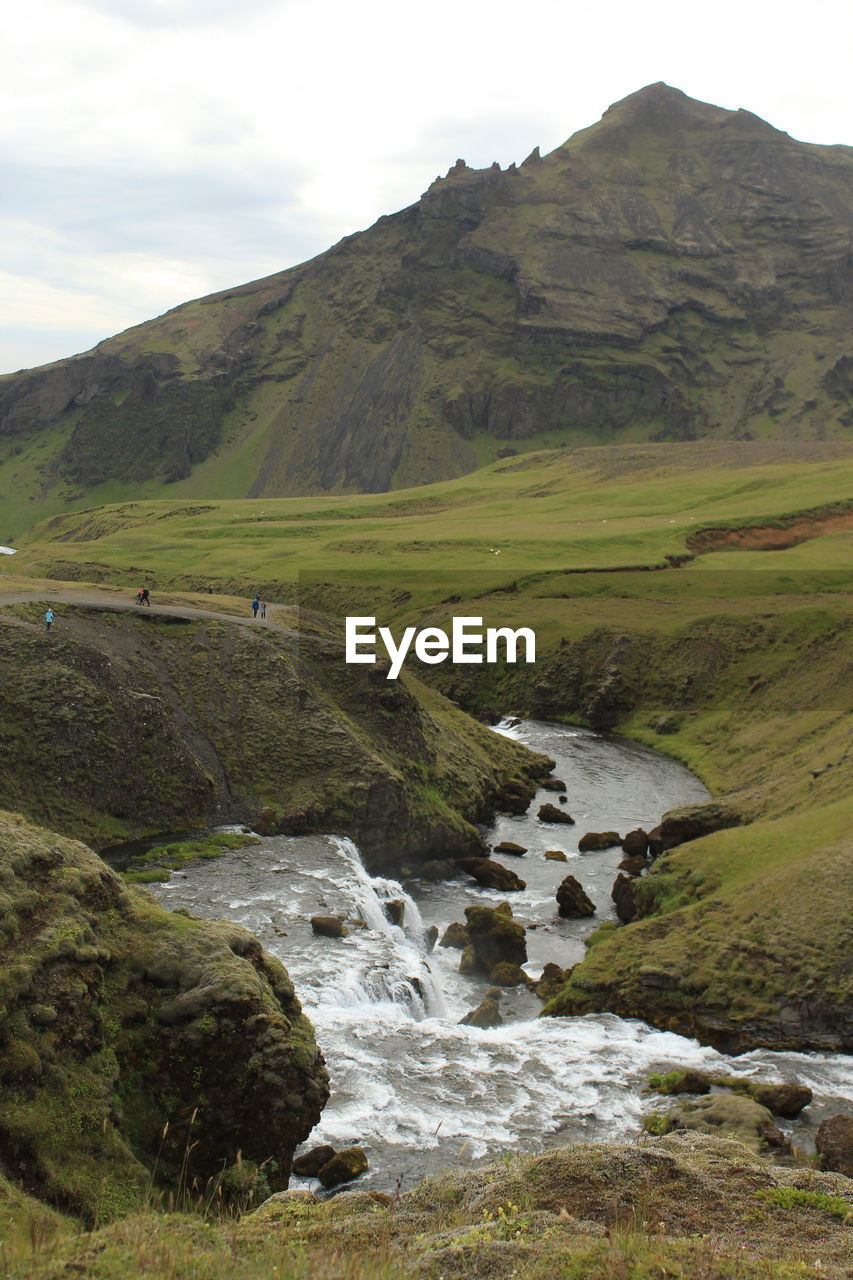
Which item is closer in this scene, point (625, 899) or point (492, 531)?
point (625, 899)

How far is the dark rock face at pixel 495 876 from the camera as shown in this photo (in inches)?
1930

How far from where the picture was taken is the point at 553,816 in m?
60.2

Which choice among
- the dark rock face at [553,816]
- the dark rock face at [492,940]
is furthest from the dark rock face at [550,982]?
the dark rock face at [553,816]

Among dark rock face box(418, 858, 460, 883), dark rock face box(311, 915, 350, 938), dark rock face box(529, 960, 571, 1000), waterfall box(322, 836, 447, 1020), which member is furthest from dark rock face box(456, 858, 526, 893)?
dark rock face box(311, 915, 350, 938)

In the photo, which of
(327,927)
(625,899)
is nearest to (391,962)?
(327,927)

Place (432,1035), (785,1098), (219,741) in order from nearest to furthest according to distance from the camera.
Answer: (785,1098), (432,1035), (219,741)

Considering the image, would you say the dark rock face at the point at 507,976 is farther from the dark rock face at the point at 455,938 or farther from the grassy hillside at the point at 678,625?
the dark rock face at the point at 455,938

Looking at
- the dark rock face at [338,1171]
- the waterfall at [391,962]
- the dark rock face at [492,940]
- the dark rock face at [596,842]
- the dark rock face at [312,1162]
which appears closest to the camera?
the dark rock face at [338,1171]

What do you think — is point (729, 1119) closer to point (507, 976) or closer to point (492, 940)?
point (507, 976)

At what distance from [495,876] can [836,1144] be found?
2452cm

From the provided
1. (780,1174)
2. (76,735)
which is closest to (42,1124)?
(780,1174)

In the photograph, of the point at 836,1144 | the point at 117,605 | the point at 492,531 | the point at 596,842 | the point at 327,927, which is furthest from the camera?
the point at 492,531

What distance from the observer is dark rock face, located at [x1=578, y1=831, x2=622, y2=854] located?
55.4 meters

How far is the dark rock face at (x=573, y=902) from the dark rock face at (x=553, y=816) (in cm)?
1348
